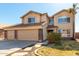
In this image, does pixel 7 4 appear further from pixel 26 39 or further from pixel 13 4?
pixel 26 39

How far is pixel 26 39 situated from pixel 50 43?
22.8 inches

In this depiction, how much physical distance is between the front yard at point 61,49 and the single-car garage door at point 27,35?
15.3 inches

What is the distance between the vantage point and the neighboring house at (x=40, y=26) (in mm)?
4594

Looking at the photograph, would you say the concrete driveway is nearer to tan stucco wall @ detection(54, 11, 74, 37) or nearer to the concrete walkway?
the concrete walkway

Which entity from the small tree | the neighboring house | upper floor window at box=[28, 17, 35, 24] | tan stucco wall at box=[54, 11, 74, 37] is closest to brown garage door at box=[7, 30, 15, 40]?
the neighboring house

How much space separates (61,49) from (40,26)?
0.74 metres

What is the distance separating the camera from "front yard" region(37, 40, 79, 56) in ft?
14.6

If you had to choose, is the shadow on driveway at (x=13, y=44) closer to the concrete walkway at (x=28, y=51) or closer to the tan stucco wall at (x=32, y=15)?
the concrete walkway at (x=28, y=51)

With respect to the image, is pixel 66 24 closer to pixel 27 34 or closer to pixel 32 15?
pixel 32 15

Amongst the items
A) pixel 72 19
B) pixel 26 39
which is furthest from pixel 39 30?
pixel 72 19

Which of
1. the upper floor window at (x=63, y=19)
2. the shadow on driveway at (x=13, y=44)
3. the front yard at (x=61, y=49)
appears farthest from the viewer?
the shadow on driveway at (x=13, y=44)

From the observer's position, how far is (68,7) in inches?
180

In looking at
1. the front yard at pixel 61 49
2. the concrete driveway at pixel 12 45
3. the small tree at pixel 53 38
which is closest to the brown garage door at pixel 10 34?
the concrete driveway at pixel 12 45

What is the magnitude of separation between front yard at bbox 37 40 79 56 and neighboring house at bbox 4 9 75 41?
0.63ft
